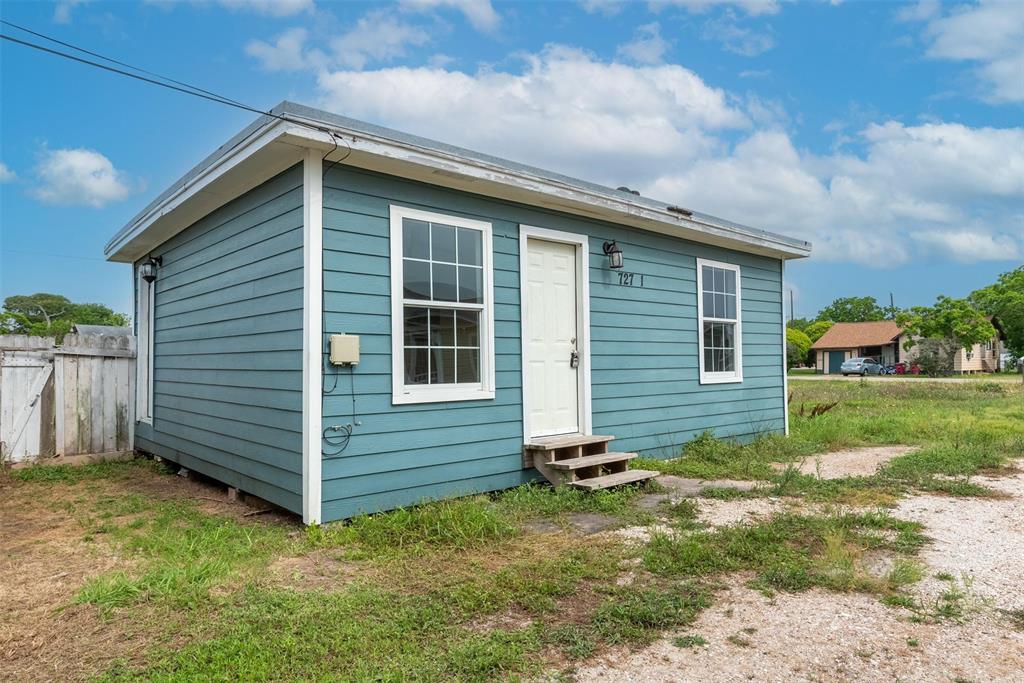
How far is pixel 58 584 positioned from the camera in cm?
332

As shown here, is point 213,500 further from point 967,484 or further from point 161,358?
point 967,484

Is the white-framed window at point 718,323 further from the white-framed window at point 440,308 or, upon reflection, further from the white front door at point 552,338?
the white-framed window at point 440,308

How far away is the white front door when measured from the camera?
563 cm

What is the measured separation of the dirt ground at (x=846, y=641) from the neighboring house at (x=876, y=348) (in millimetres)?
42407

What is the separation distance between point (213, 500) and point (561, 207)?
4.18 metres

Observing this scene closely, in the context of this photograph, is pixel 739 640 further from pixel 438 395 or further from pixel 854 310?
pixel 854 310

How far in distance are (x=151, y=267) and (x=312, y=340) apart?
4.52 m

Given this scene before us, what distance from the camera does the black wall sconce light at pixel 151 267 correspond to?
7.36m

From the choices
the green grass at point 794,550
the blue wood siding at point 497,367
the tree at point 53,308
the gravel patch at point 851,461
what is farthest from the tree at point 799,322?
the green grass at point 794,550

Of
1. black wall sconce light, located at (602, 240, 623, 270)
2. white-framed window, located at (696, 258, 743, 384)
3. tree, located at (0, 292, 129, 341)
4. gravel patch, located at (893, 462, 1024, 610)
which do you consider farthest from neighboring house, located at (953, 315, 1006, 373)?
tree, located at (0, 292, 129, 341)

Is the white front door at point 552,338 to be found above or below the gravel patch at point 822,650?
above

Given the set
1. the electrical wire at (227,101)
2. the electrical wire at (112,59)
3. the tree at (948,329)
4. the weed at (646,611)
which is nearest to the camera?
the weed at (646,611)

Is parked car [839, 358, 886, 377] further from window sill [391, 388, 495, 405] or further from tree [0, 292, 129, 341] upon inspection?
tree [0, 292, 129, 341]

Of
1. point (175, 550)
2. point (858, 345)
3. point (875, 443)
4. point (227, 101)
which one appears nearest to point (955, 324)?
point (858, 345)
